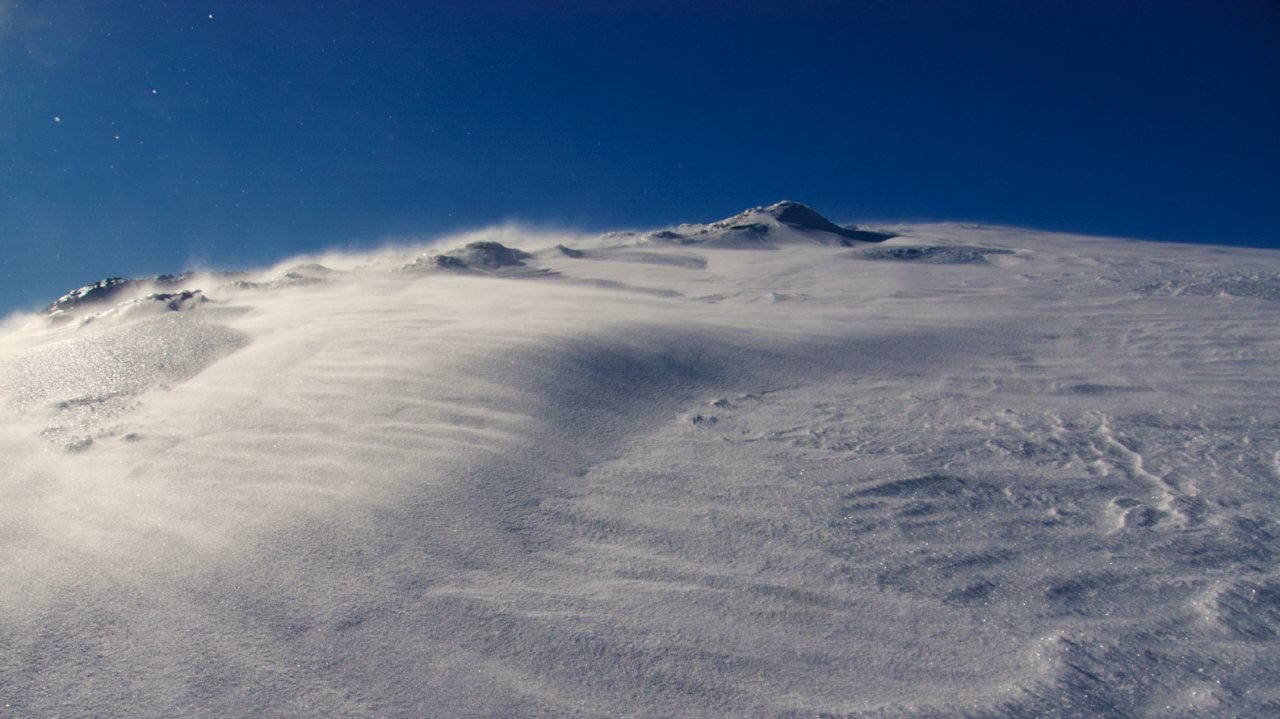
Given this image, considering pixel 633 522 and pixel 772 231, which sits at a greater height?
pixel 772 231

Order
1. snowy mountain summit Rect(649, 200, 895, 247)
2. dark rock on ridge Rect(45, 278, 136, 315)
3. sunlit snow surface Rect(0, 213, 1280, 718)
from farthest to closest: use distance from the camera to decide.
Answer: snowy mountain summit Rect(649, 200, 895, 247) → dark rock on ridge Rect(45, 278, 136, 315) → sunlit snow surface Rect(0, 213, 1280, 718)

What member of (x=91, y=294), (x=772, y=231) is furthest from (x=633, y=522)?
(x=772, y=231)

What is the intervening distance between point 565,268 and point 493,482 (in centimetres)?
814

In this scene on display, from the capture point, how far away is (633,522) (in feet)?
9.18

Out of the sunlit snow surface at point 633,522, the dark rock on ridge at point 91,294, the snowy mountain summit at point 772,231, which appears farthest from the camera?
the snowy mountain summit at point 772,231

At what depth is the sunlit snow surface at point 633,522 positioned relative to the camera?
1.96 metres

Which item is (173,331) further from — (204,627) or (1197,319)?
(1197,319)

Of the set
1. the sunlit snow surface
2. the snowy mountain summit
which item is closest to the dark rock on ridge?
the sunlit snow surface

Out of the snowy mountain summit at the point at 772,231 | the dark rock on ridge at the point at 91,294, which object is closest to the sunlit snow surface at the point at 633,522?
the dark rock on ridge at the point at 91,294

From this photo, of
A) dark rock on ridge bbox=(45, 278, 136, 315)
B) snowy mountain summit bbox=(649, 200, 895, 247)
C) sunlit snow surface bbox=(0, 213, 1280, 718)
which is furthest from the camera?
Result: snowy mountain summit bbox=(649, 200, 895, 247)

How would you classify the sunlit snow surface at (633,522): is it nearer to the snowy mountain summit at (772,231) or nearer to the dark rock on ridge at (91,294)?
the dark rock on ridge at (91,294)

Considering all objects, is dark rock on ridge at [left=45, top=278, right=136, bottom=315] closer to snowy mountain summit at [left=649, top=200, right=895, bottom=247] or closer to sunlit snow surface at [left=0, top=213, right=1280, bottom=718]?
→ sunlit snow surface at [left=0, top=213, right=1280, bottom=718]

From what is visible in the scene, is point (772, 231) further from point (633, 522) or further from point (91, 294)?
point (633, 522)

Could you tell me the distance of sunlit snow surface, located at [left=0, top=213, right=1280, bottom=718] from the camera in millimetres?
1959
